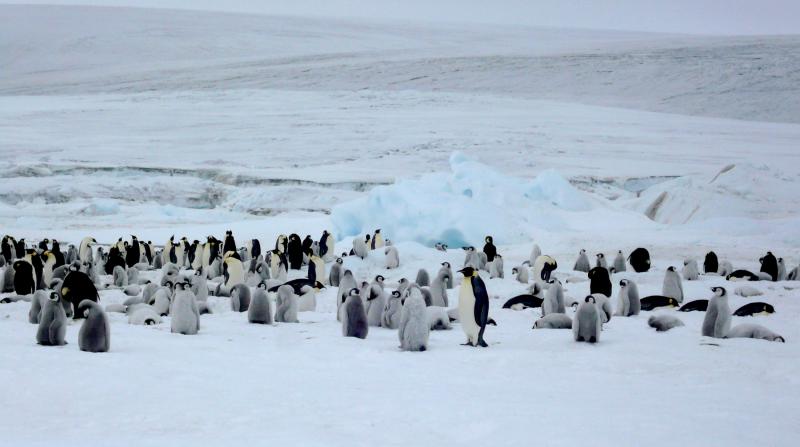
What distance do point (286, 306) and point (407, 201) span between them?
26.1 ft

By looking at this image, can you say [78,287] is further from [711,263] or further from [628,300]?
[711,263]

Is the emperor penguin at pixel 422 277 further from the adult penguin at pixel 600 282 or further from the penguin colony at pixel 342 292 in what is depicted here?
the adult penguin at pixel 600 282

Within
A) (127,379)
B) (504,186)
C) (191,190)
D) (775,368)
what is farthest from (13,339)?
(191,190)

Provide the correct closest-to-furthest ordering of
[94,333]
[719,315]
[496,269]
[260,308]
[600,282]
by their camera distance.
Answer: [94,333], [719,315], [260,308], [600,282], [496,269]

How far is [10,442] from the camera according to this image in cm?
331

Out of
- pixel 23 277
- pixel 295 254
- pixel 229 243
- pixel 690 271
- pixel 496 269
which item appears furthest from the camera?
pixel 229 243

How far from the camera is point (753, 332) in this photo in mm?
6895

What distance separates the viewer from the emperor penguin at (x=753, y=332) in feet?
22.2

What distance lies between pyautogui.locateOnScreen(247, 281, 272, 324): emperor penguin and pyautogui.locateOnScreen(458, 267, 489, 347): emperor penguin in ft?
6.03

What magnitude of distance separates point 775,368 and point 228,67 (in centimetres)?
4825

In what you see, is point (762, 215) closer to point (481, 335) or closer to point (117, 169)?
point (481, 335)


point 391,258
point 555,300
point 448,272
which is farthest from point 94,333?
point 391,258

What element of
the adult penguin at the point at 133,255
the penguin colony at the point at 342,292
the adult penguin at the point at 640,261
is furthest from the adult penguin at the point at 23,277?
the adult penguin at the point at 640,261

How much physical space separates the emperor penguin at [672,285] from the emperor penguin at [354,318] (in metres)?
3.85
